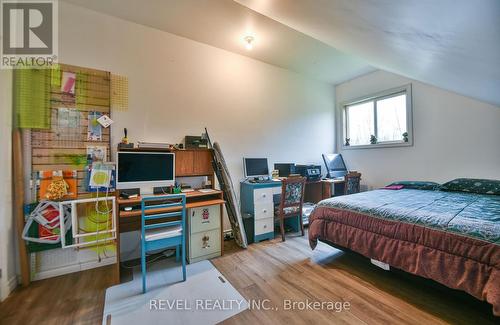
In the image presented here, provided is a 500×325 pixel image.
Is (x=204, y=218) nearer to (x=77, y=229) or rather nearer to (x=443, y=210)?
(x=77, y=229)

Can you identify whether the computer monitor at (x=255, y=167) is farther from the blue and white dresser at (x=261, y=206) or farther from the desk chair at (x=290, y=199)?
the desk chair at (x=290, y=199)

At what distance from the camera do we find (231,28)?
2.69m

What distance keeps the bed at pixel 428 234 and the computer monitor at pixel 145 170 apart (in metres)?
1.90

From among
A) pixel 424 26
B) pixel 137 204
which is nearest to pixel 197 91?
pixel 137 204

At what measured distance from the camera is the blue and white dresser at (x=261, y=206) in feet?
9.86

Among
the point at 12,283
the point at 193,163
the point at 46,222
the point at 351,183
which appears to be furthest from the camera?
the point at 351,183

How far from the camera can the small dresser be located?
245 cm

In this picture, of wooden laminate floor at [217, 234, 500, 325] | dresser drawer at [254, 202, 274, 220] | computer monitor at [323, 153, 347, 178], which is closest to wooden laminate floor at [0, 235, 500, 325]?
wooden laminate floor at [217, 234, 500, 325]

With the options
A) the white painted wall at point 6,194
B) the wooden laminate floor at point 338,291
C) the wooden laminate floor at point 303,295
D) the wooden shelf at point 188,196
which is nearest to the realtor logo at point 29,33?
the white painted wall at point 6,194

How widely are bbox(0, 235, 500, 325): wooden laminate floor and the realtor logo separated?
2.14m

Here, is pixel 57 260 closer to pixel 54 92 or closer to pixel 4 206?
pixel 4 206

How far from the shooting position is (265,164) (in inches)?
140

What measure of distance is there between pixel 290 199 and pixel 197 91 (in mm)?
2112

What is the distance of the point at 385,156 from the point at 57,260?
16.7 ft
